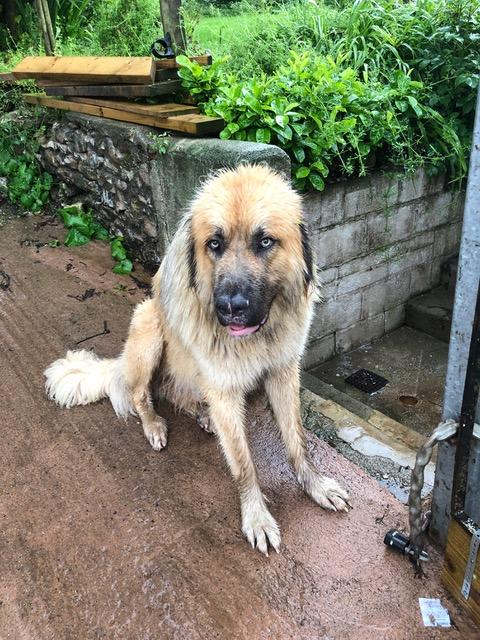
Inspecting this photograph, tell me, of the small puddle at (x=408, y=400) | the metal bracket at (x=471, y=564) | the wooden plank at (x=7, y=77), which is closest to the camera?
the metal bracket at (x=471, y=564)

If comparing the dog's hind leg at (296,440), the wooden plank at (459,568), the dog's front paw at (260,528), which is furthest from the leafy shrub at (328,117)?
the wooden plank at (459,568)

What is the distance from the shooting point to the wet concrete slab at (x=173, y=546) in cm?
188

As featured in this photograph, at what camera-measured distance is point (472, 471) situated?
5.99 feet

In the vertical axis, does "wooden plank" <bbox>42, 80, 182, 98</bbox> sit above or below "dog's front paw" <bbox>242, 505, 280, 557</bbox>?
above

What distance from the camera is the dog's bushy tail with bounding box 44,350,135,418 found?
2963 millimetres

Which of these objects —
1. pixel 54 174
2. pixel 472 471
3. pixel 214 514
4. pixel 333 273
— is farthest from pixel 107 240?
pixel 472 471

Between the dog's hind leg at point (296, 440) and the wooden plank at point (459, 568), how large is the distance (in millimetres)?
544

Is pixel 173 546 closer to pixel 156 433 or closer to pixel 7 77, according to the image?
pixel 156 433

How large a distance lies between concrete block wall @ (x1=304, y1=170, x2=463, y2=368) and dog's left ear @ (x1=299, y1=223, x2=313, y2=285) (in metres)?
1.51

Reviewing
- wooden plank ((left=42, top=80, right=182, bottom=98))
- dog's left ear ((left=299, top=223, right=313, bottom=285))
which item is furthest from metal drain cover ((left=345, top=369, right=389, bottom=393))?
wooden plank ((left=42, top=80, right=182, bottom=98))

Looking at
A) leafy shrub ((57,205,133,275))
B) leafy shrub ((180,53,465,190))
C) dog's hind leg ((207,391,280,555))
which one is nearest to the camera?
dog's hind leg ((207,391,280,555))

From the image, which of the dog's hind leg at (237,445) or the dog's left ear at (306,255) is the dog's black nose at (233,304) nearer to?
the dog's left ear at (306,255)

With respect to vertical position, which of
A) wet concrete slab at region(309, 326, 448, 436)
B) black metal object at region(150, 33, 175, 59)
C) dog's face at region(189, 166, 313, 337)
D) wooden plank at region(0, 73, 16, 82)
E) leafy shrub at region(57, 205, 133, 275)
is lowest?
wet concrete slab at region(309, 326, 448, 436)

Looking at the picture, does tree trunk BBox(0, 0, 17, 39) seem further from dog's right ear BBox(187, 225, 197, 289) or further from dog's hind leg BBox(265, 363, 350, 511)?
dog's hind leg BBox(265, 363, 350, 511)
